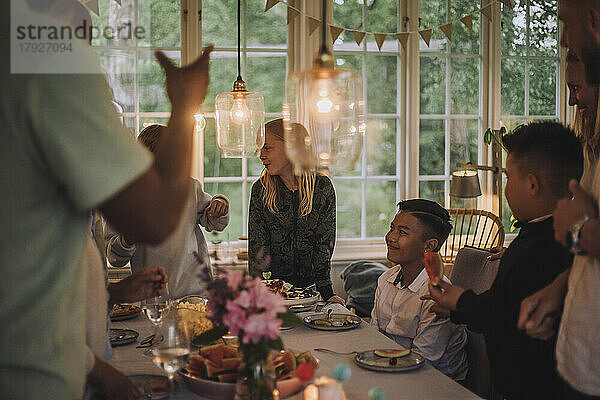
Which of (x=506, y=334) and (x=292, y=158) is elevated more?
(x=292, y=158)

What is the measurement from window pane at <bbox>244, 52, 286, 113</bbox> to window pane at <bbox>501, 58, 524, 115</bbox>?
178cm

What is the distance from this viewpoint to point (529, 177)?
169cm

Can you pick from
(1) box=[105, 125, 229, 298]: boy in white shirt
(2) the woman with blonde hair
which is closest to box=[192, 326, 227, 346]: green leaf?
(1) box=[105, 125, 229, 298]: boy in white shirt

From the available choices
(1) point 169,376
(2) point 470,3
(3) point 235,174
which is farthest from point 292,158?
(2) point 470,3

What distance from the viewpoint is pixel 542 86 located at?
4953 mm

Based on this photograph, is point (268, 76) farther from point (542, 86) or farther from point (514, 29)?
point (542, 86)

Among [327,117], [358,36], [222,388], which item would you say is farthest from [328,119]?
[358,36]

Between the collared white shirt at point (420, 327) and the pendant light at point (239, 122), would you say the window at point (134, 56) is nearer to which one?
the pendant light at point (239, 122)

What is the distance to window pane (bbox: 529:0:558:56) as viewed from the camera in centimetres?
488

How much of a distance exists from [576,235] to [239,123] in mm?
1635

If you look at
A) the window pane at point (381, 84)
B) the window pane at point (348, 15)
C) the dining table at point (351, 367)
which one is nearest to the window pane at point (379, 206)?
the window pane at point (381, 84)

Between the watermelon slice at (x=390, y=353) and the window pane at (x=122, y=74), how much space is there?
3.04 m

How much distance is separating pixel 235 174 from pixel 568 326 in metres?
3.37

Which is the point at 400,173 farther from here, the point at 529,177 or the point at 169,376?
the point at 169,376
